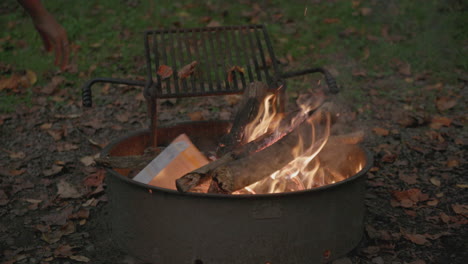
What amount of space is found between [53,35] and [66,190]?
132cm

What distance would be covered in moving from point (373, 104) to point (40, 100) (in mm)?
3277

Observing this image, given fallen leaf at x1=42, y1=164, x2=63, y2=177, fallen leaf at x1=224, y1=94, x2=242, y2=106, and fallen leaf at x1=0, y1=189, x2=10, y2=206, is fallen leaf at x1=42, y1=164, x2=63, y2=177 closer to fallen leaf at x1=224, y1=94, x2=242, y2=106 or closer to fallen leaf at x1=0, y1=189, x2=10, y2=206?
fallen leaf at x1=0, y1=189, x2=10, y2=206

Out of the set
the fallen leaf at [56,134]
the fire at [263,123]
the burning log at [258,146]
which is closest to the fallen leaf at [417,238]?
the burning log at [258,146]

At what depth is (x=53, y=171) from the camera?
12.4 feet

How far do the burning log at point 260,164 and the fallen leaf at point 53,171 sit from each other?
69.9 inches

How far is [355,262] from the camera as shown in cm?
268

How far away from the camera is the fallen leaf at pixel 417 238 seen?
284cm

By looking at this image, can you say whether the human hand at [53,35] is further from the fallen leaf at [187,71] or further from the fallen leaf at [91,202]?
the fallen leaf at [91,202]

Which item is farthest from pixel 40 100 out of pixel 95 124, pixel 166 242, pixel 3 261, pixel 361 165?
pixel 361 165

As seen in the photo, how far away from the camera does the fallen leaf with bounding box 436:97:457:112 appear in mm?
4602

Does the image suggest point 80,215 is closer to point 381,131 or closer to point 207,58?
point 207,58

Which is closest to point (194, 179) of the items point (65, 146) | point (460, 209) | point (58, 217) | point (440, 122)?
point (58, 217)

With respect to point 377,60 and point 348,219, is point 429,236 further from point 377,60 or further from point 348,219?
point 377,60

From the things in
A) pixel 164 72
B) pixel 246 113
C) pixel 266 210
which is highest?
pixel 164 72
